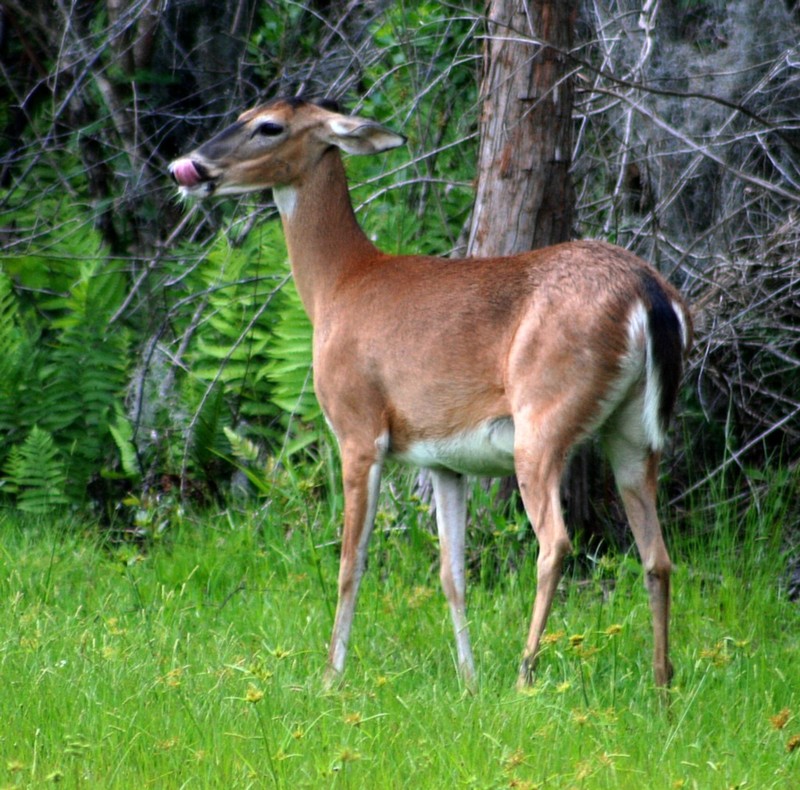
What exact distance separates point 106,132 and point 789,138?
501 centimetres

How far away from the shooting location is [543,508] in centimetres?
448

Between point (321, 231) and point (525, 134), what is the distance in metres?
1.15

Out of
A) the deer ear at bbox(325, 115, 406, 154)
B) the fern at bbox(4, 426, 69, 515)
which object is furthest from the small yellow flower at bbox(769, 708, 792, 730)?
the fern at bbox(4, 426, 69, 515)

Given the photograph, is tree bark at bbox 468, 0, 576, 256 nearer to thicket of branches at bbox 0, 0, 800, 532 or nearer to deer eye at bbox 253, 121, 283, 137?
thicket of branches at bbox 0, 0, 800, 532

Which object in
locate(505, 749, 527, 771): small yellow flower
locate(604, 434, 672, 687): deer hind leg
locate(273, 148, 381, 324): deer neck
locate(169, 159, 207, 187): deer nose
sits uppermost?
locate(169, 159, 207, 187): deer nose

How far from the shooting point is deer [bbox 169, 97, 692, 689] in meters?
4.43

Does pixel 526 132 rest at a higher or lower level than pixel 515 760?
higher

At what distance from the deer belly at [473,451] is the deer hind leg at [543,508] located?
0.20 m

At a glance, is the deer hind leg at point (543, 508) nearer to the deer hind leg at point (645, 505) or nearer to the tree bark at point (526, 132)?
the deer hind leg at point (645, 505)

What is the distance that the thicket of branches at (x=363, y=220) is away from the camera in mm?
6414

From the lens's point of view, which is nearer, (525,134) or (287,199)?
(287,199)

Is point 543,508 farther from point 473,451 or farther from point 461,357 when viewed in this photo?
point 461,357

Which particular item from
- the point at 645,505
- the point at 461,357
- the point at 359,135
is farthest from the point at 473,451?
the point at 359,135

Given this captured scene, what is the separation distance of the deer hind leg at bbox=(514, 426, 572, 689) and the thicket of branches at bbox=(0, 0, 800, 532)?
1.76 meters
